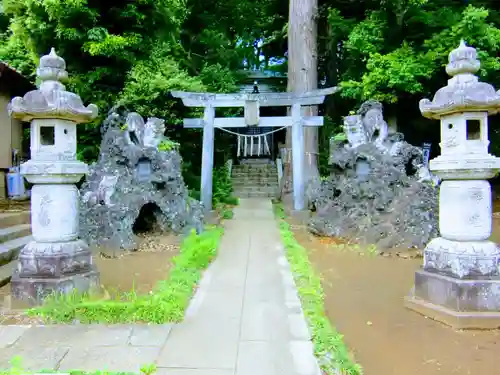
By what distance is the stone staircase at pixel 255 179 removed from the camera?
15.5 m

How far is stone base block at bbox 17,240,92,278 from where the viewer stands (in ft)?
14.9

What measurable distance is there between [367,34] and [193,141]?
6473mm

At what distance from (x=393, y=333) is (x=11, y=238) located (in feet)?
21.0

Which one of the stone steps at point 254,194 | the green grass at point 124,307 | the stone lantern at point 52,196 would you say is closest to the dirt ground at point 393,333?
the green grass at point 124,307

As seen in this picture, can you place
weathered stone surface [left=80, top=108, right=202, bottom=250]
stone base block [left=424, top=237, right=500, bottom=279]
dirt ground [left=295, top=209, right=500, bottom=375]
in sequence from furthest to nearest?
1. weathered stone surface [left=80, top=108, right=202, bottom=250]
2. stone base block [left=424, top=237, right=500, bottom=279]
3. dirt ground [left=295, top=209, right=500, bottom=375]

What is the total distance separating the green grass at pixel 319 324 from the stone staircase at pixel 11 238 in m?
4.14

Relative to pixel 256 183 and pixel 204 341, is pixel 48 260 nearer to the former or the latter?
pixel 204 341

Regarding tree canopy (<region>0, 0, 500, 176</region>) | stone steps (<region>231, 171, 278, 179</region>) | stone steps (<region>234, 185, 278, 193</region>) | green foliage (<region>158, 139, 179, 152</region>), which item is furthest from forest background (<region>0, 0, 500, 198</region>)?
stone steps (<region>231, 171, 278, 179</region>)

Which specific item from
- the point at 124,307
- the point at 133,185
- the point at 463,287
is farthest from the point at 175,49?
the point at 463,287

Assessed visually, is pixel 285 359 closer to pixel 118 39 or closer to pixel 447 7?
pixel 118 39

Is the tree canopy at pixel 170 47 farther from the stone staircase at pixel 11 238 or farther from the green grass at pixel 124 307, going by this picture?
the green grass at pixel 124 307

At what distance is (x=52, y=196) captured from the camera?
467 centimetres

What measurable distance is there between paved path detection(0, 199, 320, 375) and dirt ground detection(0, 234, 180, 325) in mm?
760

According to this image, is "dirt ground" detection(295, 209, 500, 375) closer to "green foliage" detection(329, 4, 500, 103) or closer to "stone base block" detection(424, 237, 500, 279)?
"stone base block" detection(424, 237, 500, 279)
